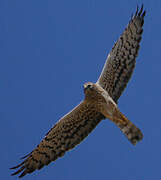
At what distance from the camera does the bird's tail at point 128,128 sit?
495 cm

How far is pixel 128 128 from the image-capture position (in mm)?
5004

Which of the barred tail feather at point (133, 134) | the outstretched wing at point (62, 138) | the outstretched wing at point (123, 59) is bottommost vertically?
the barred tail feather at point (133, 134)

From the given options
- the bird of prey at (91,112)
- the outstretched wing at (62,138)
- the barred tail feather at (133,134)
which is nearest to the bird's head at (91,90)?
the bird of prey at (91,112)

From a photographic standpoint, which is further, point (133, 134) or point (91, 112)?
point (91, 112)

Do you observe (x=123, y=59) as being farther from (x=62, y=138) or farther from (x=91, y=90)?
(x=62, y=138)

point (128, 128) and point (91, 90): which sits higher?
point (91, 90)

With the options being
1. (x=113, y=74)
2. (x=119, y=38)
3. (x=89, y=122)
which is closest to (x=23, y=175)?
(x=89, y=122)

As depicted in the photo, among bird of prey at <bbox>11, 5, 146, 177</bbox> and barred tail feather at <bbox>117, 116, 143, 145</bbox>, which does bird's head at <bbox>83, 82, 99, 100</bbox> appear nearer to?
bird of prey at <bbox>11, 5, 146, 177</bbox>

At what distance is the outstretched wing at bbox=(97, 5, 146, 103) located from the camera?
5.26m

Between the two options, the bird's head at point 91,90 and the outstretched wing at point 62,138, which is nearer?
the bird's head at point 91,90

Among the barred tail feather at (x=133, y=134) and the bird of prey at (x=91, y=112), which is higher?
the bird of prey at (x=91, y=112)

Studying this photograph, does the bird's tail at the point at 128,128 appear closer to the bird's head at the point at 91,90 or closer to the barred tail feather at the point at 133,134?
the barred tail feather at the point at 133,134

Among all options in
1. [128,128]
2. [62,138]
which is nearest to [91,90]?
[128,128]

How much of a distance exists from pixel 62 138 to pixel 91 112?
1.47ft
